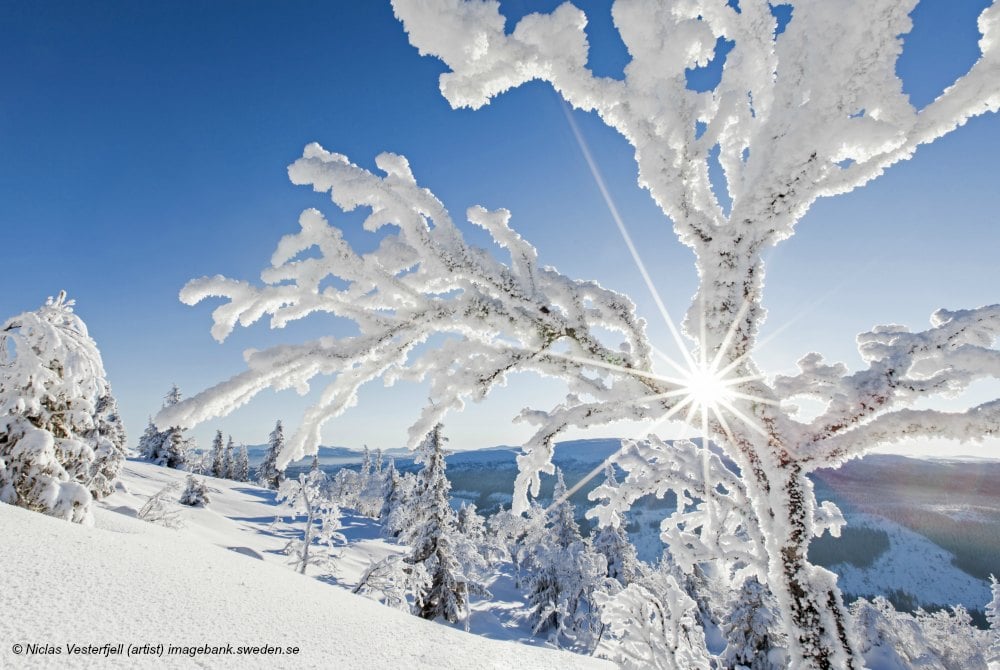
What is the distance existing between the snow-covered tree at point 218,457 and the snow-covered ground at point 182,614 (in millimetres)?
88850

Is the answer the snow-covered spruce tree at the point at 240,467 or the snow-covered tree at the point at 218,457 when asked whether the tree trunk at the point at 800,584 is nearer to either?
the snow-covered tree at the point at 218,457

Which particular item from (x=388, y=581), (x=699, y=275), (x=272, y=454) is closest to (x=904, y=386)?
(x=699, y=275)

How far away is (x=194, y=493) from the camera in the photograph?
40.9 m

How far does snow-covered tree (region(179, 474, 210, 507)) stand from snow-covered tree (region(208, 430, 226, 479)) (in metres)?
46.3

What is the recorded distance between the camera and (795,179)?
7.17ft

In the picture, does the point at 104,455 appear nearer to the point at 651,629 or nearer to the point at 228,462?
the point at 651,629

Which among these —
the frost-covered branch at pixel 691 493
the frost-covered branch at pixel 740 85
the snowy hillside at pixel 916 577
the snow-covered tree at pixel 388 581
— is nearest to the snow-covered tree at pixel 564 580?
the snow-covered tree at pixel 388 581

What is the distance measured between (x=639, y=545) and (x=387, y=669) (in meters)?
125

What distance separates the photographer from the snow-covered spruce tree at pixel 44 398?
10.4 metres

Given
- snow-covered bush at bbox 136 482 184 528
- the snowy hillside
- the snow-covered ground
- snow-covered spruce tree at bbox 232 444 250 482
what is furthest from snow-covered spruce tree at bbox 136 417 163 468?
the snowy hillside

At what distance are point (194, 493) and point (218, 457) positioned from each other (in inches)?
1915

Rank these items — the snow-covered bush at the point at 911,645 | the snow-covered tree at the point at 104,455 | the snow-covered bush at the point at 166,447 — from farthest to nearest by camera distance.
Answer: the snow-covered bush at the point at 166,447
the snow-covered bush at the point at 911,645
the snow-covered tree at the point at 104,455

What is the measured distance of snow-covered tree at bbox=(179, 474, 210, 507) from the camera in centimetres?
4019

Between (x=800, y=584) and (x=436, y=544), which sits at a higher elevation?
(x=800, y=584)
